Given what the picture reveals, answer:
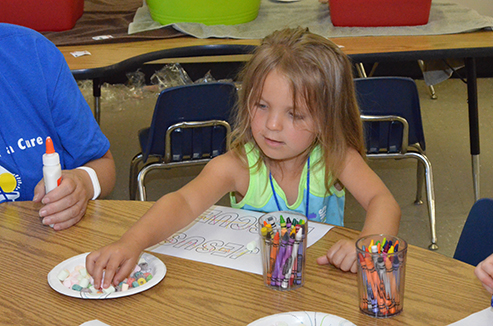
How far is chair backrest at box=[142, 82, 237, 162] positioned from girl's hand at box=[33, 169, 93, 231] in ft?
3.15

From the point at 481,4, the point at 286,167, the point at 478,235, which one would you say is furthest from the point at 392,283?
the point at 481,4

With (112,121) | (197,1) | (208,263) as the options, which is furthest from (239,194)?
(112,121)

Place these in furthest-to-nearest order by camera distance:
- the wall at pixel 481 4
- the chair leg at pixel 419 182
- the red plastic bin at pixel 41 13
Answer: the wall at pixel 481 4, the chair leg at pixel 419 182, the red plastic bin at pixel 41 13

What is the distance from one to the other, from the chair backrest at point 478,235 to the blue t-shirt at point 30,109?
0.88 m

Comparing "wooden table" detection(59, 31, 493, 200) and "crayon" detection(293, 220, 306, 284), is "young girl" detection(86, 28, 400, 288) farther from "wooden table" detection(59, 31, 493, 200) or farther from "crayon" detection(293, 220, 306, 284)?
"wooden table" detection(59, 31, 493, 200)

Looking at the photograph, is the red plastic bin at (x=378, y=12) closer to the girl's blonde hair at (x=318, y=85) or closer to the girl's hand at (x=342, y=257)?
the girl's blonde hair at (x=318, y=85)

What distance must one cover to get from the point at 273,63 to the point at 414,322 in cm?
66

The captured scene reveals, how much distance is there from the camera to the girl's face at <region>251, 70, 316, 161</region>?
48.8 inches

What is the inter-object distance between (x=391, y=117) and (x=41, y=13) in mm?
1570

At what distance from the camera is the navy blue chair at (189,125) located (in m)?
2.15

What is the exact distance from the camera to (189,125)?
7.19 ft

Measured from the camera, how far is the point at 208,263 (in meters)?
1.01

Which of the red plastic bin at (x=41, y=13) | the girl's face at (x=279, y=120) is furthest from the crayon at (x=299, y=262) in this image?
the red plastic bin at (x=41, y=13)

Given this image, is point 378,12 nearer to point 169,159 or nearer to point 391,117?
point 391,117
